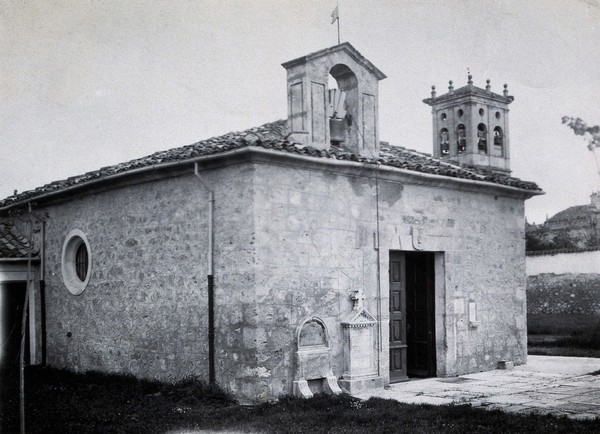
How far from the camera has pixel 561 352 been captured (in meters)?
16.1

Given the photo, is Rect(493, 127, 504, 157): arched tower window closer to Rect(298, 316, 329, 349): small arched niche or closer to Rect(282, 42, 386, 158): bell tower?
Rect(282, 42, 386, 158): bell tower

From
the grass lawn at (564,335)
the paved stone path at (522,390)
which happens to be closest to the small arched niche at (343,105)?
the paved stone path at (522,390)

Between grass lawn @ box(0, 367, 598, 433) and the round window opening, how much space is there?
2978mm

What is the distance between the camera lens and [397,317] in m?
12.6

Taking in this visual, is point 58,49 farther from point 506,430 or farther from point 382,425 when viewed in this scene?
point 506,430

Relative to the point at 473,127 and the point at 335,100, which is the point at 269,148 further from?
the point at 473,127

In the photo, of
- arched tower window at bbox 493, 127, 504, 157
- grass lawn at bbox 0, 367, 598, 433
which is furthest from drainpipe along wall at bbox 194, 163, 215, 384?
arched tower window at bbox 493, 127, 504, 157

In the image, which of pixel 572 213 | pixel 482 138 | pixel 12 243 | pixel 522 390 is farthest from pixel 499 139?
pixel 572 213

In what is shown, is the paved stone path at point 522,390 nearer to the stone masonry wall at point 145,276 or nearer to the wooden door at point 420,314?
the wooden door at point 420,314

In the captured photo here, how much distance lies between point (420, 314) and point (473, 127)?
17.8ft

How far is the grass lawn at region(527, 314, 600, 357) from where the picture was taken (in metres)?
16.4

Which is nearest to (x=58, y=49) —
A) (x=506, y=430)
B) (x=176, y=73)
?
(x=176, y=73)

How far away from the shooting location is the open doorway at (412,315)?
41.2 ft

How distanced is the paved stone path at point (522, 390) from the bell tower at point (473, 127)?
5271 mm
